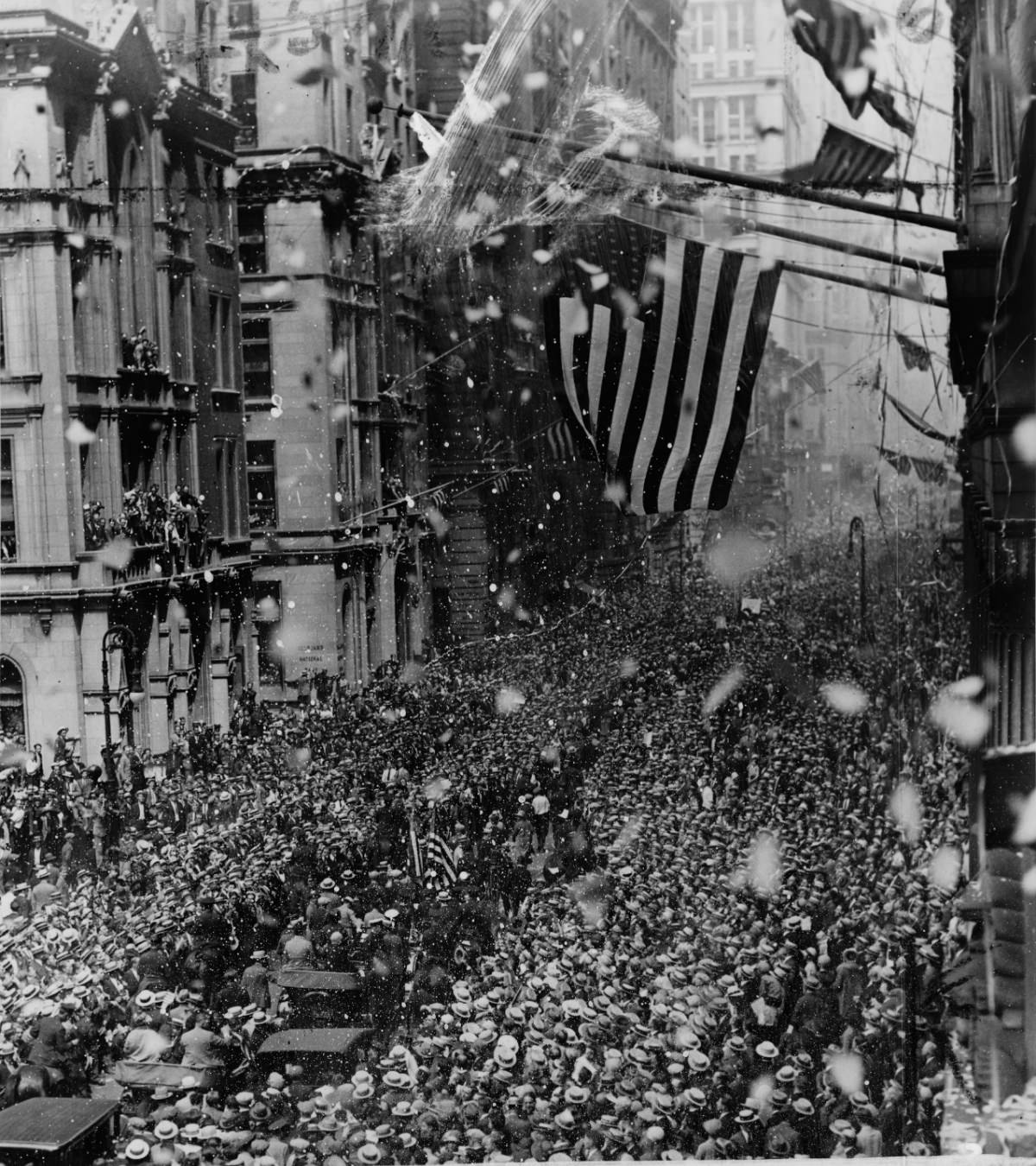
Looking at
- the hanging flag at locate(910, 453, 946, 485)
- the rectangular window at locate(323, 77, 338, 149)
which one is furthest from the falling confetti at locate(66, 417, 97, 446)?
the hanging flag at locate(910, 453, 946, 485)

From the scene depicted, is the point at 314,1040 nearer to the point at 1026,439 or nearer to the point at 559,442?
the point at 559,442

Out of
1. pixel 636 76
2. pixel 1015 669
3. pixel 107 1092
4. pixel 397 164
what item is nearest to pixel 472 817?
pixel 107 1092

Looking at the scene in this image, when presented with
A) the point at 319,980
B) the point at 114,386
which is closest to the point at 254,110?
the point at 114,386

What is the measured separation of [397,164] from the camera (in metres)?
5.23

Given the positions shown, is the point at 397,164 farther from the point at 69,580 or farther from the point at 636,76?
the point at 69,580

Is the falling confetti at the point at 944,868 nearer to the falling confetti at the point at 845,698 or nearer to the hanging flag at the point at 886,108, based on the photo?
the falling confetti at the point at 845,698

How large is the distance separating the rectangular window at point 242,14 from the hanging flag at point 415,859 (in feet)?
10.2

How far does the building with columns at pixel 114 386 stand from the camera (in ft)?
16.3

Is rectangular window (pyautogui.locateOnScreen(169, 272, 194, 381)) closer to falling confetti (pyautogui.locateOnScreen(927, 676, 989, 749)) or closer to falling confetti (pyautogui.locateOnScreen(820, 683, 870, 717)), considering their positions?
falling confetti (pyautogui.locateOnScreen(820, 683, 870, 717))

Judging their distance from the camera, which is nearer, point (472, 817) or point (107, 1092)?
point (107, 1092)

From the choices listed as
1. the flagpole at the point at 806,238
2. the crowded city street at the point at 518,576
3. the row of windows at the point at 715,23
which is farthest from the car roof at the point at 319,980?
the row of windows at the point at 715,23

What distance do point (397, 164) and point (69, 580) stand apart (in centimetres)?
199

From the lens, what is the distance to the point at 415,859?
528 centimetres

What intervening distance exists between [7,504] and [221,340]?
1002 mm
